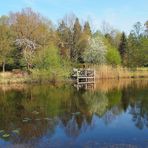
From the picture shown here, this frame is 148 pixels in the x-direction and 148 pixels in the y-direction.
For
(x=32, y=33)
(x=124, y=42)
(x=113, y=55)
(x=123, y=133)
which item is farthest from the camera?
(x=124, y=42)

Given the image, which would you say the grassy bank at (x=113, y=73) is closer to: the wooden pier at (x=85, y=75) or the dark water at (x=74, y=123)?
the wooden pier at (x=85, y=75)

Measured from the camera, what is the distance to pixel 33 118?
60.8ft

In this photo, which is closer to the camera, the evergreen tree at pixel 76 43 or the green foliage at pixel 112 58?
the green foliage at pixel 112 58

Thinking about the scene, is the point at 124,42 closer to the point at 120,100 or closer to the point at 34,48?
the point at 34,48

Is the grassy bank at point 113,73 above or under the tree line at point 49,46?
under

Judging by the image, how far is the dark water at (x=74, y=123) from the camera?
1333cm

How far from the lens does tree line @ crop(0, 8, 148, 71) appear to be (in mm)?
49647

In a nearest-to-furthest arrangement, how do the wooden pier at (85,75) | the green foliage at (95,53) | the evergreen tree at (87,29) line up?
the wooden pier at (85,75) < the green foliage at (95,53) < the evergreen tree at (87,29)

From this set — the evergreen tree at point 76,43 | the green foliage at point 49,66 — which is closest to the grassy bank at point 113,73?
the green foliage at point 49,66

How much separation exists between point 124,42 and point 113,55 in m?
15.2

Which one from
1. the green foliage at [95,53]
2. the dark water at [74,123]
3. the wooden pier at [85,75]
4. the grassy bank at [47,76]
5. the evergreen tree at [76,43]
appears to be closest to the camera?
the dark water at [74,123]

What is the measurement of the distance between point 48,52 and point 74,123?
32.6 meters

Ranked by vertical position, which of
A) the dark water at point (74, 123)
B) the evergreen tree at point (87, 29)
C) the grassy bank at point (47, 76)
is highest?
the evergreen tree at point (87, 29)

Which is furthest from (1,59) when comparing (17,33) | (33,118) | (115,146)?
(115,146)
